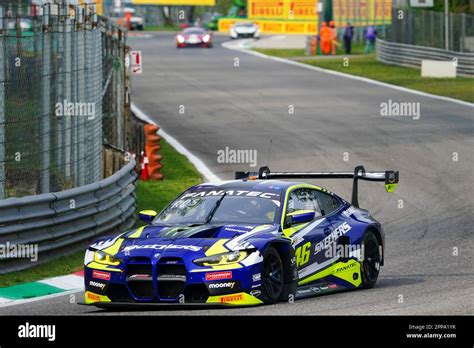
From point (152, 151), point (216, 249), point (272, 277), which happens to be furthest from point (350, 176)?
point (152, 151)

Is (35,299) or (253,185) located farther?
(35,299)

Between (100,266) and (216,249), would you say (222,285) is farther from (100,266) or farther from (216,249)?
(100,266)

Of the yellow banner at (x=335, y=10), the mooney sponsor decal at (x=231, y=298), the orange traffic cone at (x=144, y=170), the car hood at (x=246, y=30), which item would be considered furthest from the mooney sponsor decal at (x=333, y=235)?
the car hood at (x=246, y=30)

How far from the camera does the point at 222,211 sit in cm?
1335

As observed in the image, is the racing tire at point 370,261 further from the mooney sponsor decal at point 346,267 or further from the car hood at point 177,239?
the car hood at point 177,239

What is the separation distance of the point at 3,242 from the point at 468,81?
30.0 meters

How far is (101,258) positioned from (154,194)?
414 inches

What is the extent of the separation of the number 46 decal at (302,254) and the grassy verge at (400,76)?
24.7m

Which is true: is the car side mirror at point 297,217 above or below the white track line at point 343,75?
above

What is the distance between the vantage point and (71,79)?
1766 centimetres

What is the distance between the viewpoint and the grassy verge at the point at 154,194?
15408 millimetres

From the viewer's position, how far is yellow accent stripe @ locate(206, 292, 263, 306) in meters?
11.9

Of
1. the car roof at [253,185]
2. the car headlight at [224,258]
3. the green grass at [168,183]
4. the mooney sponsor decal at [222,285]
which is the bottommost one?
the green grass at [168,183]
